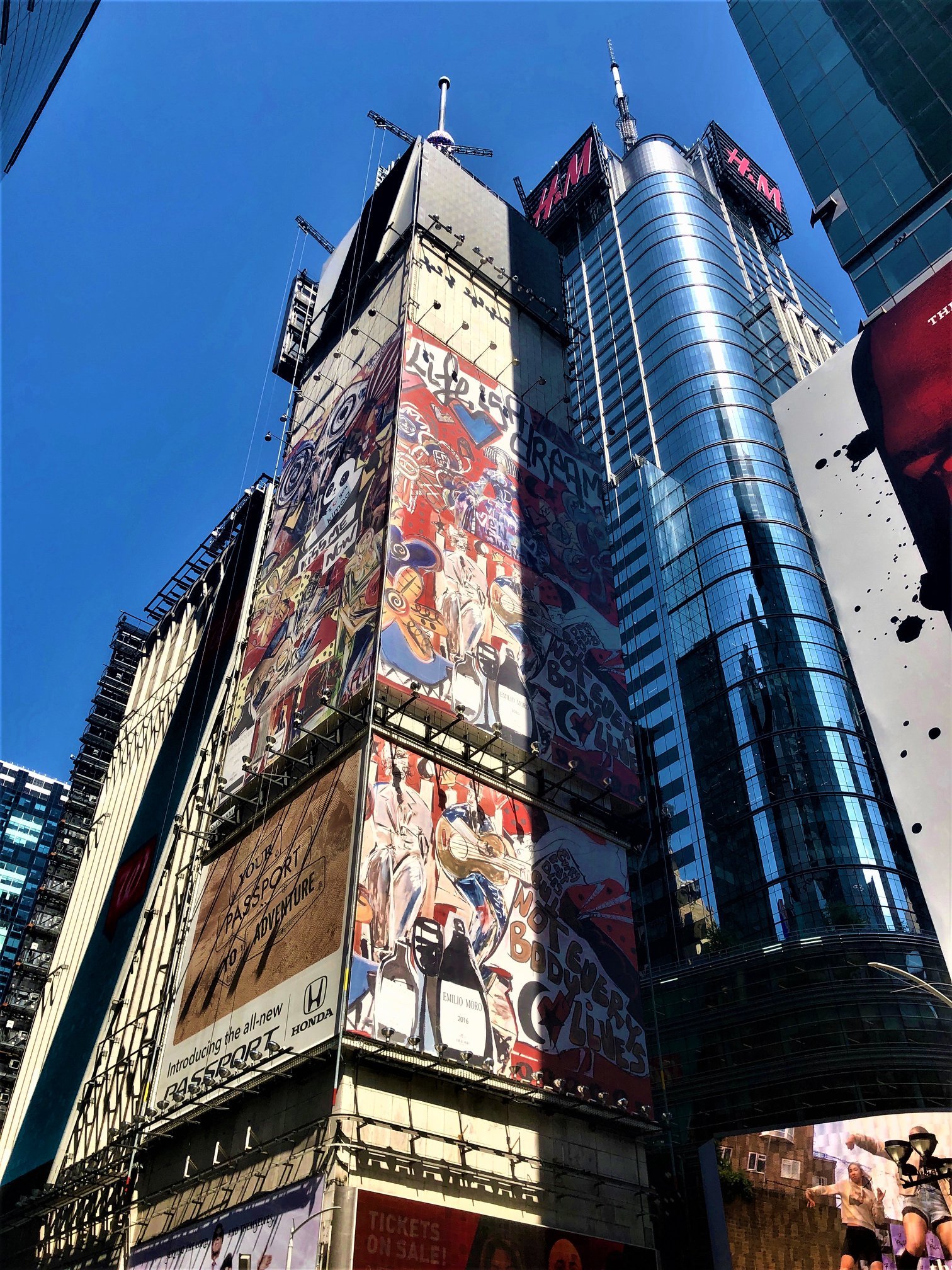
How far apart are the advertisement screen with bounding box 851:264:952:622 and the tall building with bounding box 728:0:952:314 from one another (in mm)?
6218

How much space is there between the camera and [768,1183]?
3834 cm

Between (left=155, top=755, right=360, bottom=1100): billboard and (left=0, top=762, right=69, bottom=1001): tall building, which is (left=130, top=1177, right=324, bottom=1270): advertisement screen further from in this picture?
(left=0, top=762, right=69, bottom=1001): tall building

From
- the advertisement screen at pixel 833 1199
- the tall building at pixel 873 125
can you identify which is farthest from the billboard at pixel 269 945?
the tall building at pixel 873 125

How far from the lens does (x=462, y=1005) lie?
25625mm

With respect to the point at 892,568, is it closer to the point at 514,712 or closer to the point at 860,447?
the point at 860,447

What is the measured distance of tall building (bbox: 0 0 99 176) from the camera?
83.8ft

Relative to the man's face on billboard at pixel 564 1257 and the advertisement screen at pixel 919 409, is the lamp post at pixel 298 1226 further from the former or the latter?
the advertisement screen at pixel 919 409

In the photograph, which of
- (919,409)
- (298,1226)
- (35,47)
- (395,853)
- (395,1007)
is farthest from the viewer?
(919,409)

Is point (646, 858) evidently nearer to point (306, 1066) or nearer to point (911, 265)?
point (911, 265)

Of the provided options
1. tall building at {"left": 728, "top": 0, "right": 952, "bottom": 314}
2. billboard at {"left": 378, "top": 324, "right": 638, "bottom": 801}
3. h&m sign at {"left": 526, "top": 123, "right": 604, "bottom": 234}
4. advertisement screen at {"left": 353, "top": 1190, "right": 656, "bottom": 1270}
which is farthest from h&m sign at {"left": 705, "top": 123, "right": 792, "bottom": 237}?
advertisement screen at {"left": 353, "top": 1190, "right": 656, "bottom": 1270}

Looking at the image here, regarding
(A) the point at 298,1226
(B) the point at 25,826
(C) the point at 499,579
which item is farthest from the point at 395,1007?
(B) the point at 25,826

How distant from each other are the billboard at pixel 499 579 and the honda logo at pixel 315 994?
9105mm

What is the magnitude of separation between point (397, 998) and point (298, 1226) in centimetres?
530

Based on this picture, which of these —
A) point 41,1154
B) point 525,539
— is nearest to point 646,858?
point 525,539
